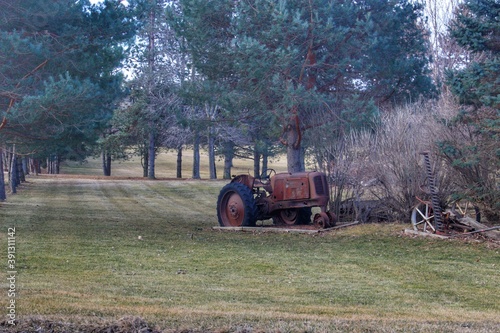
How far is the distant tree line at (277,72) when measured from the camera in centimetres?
1537

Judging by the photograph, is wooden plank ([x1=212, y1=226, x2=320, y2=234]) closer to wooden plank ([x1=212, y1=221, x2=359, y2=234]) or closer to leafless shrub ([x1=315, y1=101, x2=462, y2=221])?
wooden plank ([x1=212, y1=221, x2=359, y2=234])

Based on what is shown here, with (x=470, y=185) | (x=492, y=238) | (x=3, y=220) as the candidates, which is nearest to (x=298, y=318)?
(x=492, y=238)

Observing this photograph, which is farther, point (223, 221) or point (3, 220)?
point (3, 220)

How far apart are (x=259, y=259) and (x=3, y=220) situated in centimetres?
1029

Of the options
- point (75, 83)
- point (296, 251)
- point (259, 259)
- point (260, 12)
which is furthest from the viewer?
point (260, 12)

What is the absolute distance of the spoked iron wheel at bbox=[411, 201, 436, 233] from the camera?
1534cm

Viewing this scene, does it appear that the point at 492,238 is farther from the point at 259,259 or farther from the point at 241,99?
the point at 241,99

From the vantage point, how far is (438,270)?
11.7 m

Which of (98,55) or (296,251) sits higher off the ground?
(98,55)

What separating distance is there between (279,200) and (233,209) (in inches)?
55.4

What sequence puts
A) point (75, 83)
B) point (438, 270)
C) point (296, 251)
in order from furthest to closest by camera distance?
point (75, 83), point (296, 251), point (438, 270)

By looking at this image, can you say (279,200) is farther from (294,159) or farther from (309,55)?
(309,55)

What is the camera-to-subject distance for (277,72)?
797 inches

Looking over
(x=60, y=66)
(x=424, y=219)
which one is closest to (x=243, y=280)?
(x=424, y=219)
